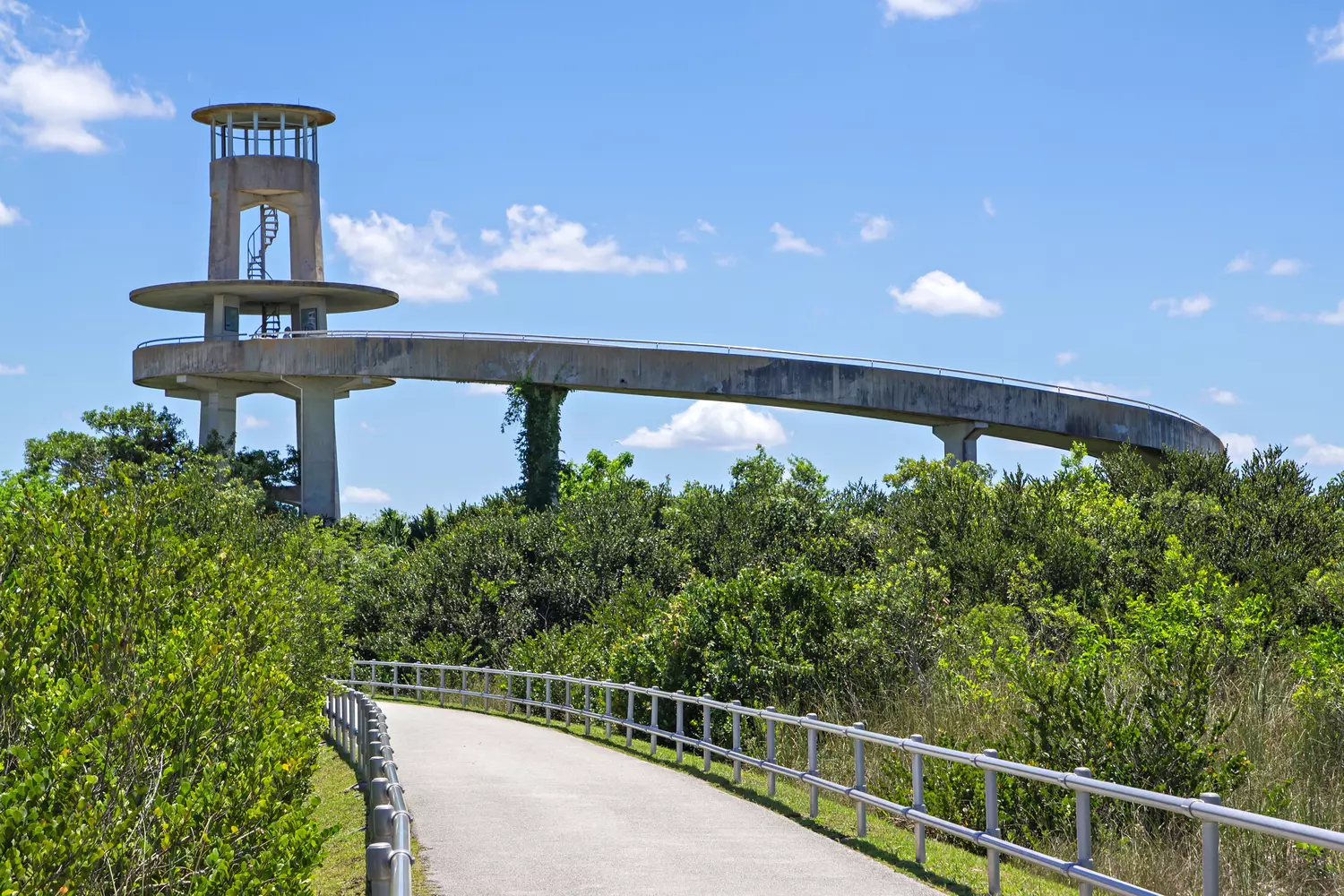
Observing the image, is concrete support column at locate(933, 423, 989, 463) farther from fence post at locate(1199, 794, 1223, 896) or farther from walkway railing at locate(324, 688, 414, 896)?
fence post at locate(1199, 794, 1223, 896)

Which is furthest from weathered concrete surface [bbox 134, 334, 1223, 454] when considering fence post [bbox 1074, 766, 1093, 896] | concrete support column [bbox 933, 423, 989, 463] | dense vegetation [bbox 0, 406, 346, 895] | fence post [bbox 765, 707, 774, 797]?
fence post [bbox 1074, 766, 1093, 896]

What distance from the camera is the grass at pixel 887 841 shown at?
10438mm

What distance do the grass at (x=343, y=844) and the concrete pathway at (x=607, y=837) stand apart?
1.70 feet

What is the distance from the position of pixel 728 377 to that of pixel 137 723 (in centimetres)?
4110

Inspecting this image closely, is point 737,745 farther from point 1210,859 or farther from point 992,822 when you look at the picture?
point 1210,859

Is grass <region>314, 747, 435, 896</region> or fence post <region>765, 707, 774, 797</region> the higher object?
fence post <region>765, 707, 774, 797</region>

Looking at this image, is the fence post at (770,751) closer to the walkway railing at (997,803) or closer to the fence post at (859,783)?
the walkway railing at (997,803)

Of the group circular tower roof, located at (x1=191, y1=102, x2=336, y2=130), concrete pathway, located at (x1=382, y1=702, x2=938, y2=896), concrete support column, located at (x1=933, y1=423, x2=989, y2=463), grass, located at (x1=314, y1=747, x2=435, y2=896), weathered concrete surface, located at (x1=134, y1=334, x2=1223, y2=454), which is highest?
circular tower roof, located at (x1=191, y1=102, x2=336, y2=130)

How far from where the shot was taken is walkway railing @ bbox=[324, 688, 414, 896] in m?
6.85

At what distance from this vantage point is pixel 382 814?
8203 millimetres

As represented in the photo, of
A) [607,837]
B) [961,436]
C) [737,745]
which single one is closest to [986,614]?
[737,745]

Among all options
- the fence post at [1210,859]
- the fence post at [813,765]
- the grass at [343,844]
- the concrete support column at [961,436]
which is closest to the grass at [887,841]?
the fence post at [813,765]

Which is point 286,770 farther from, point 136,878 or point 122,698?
point 136,878

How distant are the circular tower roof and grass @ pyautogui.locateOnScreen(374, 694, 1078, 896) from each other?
48.3 meters
